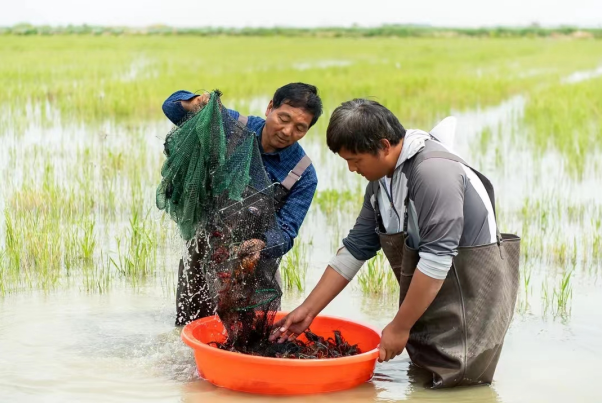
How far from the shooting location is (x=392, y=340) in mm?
3160

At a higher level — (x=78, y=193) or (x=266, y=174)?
(x=266, y=174)

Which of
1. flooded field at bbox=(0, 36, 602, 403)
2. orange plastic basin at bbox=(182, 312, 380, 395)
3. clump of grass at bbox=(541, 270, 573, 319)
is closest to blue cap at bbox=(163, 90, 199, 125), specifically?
flooded field at bbox=(0, 36, 602, 403)

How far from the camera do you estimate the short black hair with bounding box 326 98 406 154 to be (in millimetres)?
3000

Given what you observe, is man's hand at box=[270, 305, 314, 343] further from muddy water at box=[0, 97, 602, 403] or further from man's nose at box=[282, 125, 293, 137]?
man's nose at box=[282, 125, 293, 137]

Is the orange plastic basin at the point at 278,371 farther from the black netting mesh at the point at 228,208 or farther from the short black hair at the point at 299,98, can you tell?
the short black hair at the point at 299,98

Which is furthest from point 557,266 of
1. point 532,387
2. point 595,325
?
point 532,387

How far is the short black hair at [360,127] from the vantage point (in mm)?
3000

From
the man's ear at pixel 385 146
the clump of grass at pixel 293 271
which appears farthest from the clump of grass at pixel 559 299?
the man's ear at pixel 385 146

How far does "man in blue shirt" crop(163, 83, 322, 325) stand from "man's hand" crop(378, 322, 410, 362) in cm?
55

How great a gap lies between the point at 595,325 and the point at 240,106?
7263 millimetres

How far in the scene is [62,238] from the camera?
521cm

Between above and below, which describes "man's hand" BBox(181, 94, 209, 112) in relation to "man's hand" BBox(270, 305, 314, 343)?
above

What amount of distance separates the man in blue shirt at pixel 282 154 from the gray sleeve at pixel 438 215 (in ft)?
1.88

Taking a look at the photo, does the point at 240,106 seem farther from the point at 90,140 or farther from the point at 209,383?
the point at 209,383
